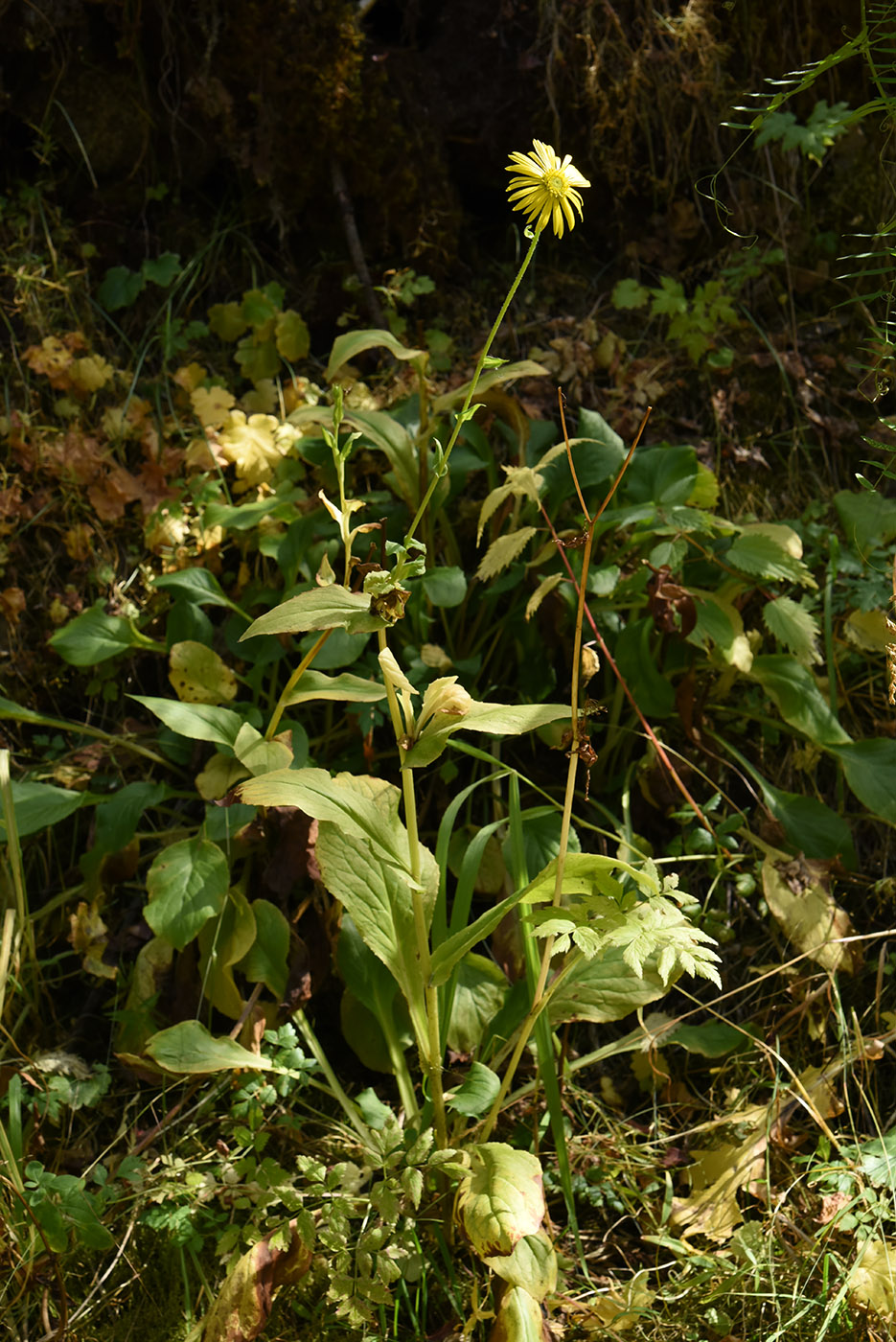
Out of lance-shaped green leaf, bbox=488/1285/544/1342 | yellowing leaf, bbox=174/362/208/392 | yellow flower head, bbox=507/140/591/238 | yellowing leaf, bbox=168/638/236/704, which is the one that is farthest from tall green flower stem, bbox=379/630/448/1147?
yellowing leaf, bbox=174/362/208/392

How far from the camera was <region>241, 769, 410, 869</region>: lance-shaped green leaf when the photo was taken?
1.18 m

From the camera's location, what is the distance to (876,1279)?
1344 mm

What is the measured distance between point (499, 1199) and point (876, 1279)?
0.54 m

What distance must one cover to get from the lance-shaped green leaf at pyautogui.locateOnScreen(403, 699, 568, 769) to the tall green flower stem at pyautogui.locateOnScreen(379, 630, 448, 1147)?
3 cm

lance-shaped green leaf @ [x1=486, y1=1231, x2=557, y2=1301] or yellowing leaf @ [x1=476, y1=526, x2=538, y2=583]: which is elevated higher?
yellowing leaf @ [x1=476, y1=526, x2=538, y2=583]

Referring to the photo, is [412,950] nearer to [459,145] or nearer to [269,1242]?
[269,1242]

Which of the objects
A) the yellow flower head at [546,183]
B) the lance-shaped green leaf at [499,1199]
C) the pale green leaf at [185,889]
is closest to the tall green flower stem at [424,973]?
the lance-shaped green leaf at [499,1199]

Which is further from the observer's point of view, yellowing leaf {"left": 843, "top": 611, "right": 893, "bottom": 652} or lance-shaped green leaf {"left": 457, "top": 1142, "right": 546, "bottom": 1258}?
yellowing leaf {"left": 843, "top": 611, "right": 893, "bottom": 652}

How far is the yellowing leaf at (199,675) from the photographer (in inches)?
72.0

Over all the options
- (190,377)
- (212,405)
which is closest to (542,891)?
(212,405)

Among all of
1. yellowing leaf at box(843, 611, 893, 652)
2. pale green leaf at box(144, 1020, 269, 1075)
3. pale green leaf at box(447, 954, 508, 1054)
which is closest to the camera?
pale green leaf at box(144, 1020, 269, 1075)

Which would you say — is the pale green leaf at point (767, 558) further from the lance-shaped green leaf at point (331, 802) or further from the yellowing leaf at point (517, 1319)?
the yellowing leaf at point (517, 1319)

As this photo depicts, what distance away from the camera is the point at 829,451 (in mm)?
2336

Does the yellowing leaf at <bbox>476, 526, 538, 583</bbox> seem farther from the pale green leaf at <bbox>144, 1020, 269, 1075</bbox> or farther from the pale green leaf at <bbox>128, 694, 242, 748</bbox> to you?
the pale green leaf at <bbox>144, 1020, 269, 1075</bbox>
